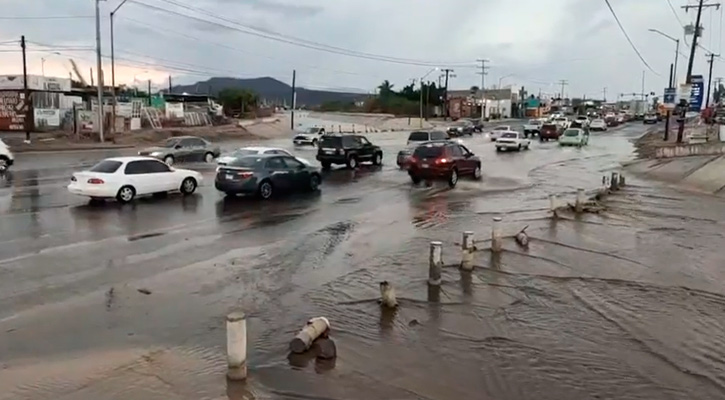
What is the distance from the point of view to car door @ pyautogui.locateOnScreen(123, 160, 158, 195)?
68.7 feet

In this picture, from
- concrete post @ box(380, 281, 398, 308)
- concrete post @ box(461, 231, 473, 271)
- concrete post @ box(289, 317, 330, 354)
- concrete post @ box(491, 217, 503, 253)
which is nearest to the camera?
concrete post @ box(289, 317, 330, 354)

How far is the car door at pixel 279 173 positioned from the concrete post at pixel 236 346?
16.2 metres

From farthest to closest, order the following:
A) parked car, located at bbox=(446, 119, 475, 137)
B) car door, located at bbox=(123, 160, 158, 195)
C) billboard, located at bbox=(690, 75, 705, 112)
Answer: parked car, located at bbox=(446, 119, 475, 137) < billboard, located at bbox=(690, 75, 705, 112) < car door, located at bbox=(123, 160, 158, 195)

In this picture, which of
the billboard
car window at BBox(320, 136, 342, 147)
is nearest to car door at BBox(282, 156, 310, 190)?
car window at BBox(320, 136, 342, 147)

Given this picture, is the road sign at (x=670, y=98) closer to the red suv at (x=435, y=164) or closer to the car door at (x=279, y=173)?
the red suv at (x=435, y=164)

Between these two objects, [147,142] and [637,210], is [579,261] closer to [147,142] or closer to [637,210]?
[637,210]

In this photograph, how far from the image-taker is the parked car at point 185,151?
125 ft

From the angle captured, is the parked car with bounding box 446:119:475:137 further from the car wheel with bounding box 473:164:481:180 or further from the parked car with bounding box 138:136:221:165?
the car wheel with bounding box 473:164:481:180

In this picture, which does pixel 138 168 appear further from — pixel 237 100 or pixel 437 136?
pixel 237 100

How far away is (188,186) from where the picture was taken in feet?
76.5

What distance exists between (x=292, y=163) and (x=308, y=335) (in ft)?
54.8

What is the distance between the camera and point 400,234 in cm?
1596

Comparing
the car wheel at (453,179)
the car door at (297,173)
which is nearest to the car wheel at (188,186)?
the car door at (297,173)

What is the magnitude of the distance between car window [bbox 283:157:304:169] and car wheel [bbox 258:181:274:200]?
4.56ft
